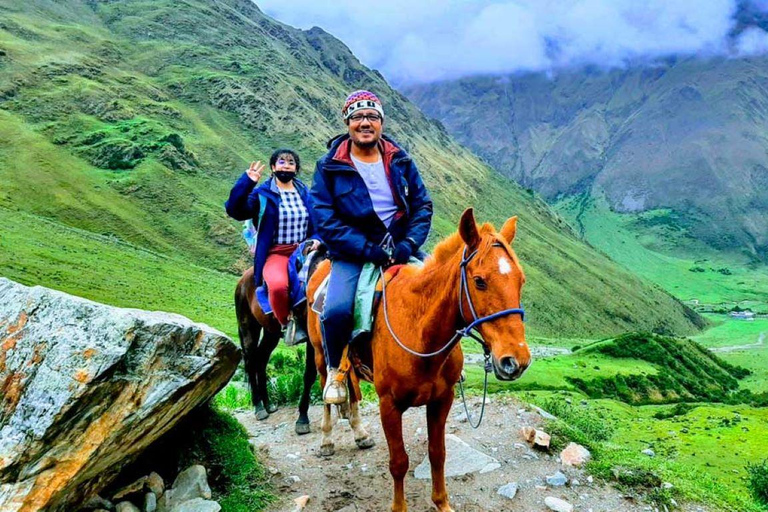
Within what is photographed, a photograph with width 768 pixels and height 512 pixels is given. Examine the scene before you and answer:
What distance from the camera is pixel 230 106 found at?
499 ft

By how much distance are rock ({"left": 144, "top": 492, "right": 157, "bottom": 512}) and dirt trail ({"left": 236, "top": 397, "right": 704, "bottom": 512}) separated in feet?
4.93

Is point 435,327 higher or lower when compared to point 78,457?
higher

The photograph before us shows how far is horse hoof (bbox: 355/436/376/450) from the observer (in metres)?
8.67

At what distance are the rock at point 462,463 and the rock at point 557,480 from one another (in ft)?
2.56

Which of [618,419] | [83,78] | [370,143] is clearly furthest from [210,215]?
[370,143]

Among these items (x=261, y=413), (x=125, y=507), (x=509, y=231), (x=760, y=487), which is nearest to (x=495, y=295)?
(x=509, y=231)

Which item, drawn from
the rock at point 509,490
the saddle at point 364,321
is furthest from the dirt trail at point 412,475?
the saddle at point 364,321

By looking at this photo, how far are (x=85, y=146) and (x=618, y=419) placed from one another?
11178 centimetres

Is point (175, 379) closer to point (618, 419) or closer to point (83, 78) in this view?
point (618, 419)

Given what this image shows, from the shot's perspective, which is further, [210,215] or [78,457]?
[210,215]

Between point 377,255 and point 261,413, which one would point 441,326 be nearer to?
point 377,255

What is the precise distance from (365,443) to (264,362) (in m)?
3.59

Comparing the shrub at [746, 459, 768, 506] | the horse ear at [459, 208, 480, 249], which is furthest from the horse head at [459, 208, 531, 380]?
the shrub at [746, 459, 768, 506]

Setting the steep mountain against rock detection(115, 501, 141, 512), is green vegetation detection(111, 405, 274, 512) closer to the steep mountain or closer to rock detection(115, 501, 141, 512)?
rock detection(115, 501, 141, 512)
